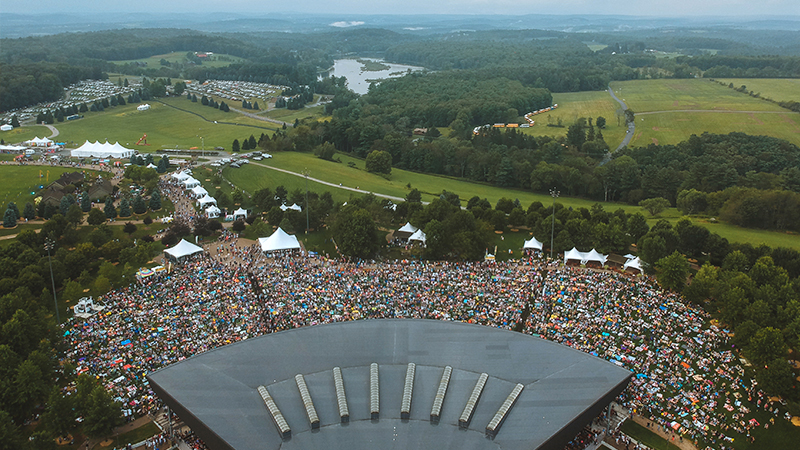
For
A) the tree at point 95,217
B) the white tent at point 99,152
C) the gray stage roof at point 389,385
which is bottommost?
the white tent at point 99,152

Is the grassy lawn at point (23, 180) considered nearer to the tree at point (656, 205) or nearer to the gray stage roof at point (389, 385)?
the gray stage roof at point (389, 385)

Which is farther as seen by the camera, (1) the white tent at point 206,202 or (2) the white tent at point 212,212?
(1) the white tent at point 206,202

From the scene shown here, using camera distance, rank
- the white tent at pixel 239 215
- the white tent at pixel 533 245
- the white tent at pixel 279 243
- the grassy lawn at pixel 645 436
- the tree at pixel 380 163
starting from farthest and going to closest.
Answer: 1. the tree at pixel 380 163
2. the white tent at pixel 239 215
3. the white tent at pixel 533 245
4. the white tent at pixel 279 243
5. the grassy lawn at pixel 645 436

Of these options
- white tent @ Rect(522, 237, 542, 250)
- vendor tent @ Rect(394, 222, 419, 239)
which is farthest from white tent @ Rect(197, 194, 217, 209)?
white tent @ Rect(522, 237, 542, 250)

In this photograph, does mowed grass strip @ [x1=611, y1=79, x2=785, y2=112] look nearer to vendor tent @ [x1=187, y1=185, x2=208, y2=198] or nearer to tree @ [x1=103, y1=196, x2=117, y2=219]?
vendor tent @ [x1=187, y1=185, x2=208, y2=198]

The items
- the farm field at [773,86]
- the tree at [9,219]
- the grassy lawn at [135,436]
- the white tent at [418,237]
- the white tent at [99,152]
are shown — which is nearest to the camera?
the grassy lawn at [135,436]

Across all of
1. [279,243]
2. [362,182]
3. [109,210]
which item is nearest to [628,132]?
[362,182]

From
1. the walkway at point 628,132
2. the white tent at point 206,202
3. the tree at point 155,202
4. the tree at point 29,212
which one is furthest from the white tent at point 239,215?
the walkway at point 628,132

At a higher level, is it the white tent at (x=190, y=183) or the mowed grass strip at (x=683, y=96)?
the mowed grass strip at (x=683, y=96)

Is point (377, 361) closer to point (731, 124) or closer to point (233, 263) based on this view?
point (233, 263)
